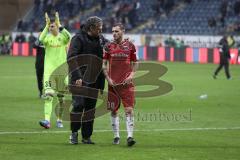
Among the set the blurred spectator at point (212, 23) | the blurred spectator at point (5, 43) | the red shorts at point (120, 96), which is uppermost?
the red shorts at point (120, 96)

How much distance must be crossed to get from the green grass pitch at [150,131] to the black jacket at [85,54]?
3.70ft

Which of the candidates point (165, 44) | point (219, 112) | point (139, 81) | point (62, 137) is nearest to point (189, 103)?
point (219, 112)

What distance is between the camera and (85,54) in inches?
517

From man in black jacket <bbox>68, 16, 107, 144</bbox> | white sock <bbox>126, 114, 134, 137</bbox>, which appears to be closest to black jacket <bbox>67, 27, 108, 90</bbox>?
man in black jacket <bbox>68, 16, 107, 144</bbox>

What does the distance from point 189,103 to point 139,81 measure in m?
6.15

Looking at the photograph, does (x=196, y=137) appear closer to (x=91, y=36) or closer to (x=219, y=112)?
(x=91, y=36)

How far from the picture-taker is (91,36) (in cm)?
1313

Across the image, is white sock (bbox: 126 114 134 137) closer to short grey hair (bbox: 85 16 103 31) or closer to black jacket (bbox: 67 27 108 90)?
black jacket (bbox: 67 27 108 90)

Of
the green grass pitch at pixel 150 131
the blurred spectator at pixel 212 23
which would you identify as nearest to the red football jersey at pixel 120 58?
the green grass pitch at pixel 150 131

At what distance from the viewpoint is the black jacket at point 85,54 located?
1299 centimetres

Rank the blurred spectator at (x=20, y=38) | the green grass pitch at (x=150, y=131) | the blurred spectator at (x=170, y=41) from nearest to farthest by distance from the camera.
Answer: the green grass pitch at (x=150, y=131) < the blurred spectator at (x=170, y=41) < the blurred spectator at (x=20, y=38)

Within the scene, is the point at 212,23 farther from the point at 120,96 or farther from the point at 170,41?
the point at 120,96

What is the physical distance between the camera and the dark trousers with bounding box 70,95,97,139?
1302cm

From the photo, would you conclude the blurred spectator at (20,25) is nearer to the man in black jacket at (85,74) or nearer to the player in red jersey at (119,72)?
the man in black jacket at (85,74)
